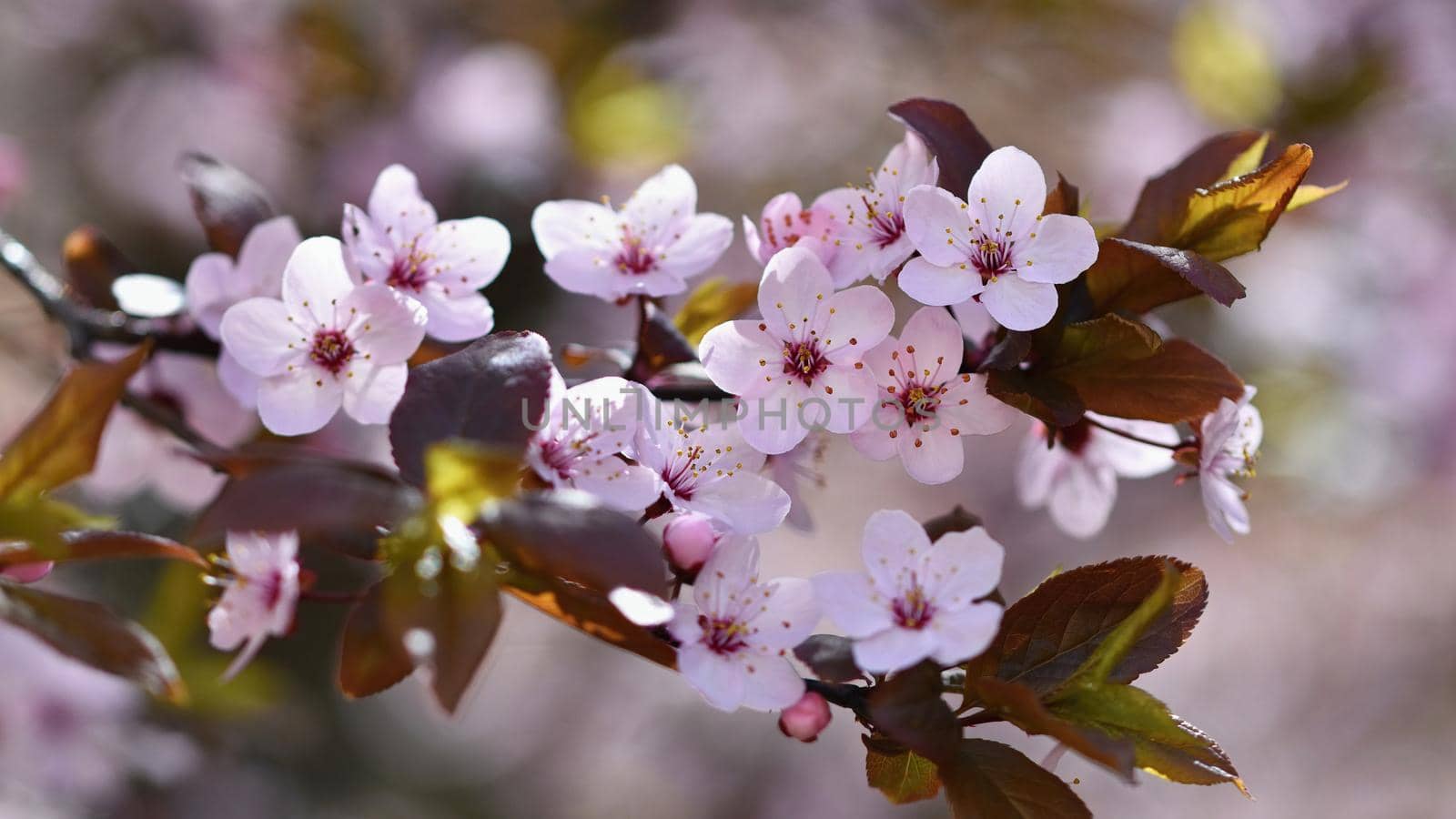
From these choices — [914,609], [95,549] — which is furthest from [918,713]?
[95,549]

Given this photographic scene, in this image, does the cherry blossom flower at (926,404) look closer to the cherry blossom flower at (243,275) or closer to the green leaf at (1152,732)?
the green leaf at (1152,732)

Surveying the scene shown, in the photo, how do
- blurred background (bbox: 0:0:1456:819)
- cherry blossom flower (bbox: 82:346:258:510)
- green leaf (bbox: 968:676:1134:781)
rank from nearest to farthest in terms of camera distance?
green leaf (bbox: 968:676:1134:781) → cherry blossom flower (bbox: 82:346:258:510) → blurred background (bbox: 0:0:1456:819)

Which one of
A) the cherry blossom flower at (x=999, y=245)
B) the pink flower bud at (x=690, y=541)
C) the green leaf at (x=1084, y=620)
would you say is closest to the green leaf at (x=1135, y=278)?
the cherry blossom flower at (x=999, y=245)

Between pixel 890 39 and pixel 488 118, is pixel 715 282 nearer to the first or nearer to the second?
pixel 488 118

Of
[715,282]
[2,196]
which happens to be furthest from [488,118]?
[715,282]

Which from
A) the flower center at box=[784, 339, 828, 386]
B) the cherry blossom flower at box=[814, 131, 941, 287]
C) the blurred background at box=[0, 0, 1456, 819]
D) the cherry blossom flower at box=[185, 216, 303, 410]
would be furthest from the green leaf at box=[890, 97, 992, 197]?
the blurred background at box=[0, 0, 1456, 819]

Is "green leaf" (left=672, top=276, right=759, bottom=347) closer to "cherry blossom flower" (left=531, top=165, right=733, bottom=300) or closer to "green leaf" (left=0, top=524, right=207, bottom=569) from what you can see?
"cherry blossom flower" (left=531, top=165, right=733, bottom=300)

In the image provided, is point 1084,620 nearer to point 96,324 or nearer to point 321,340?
point 321,340
